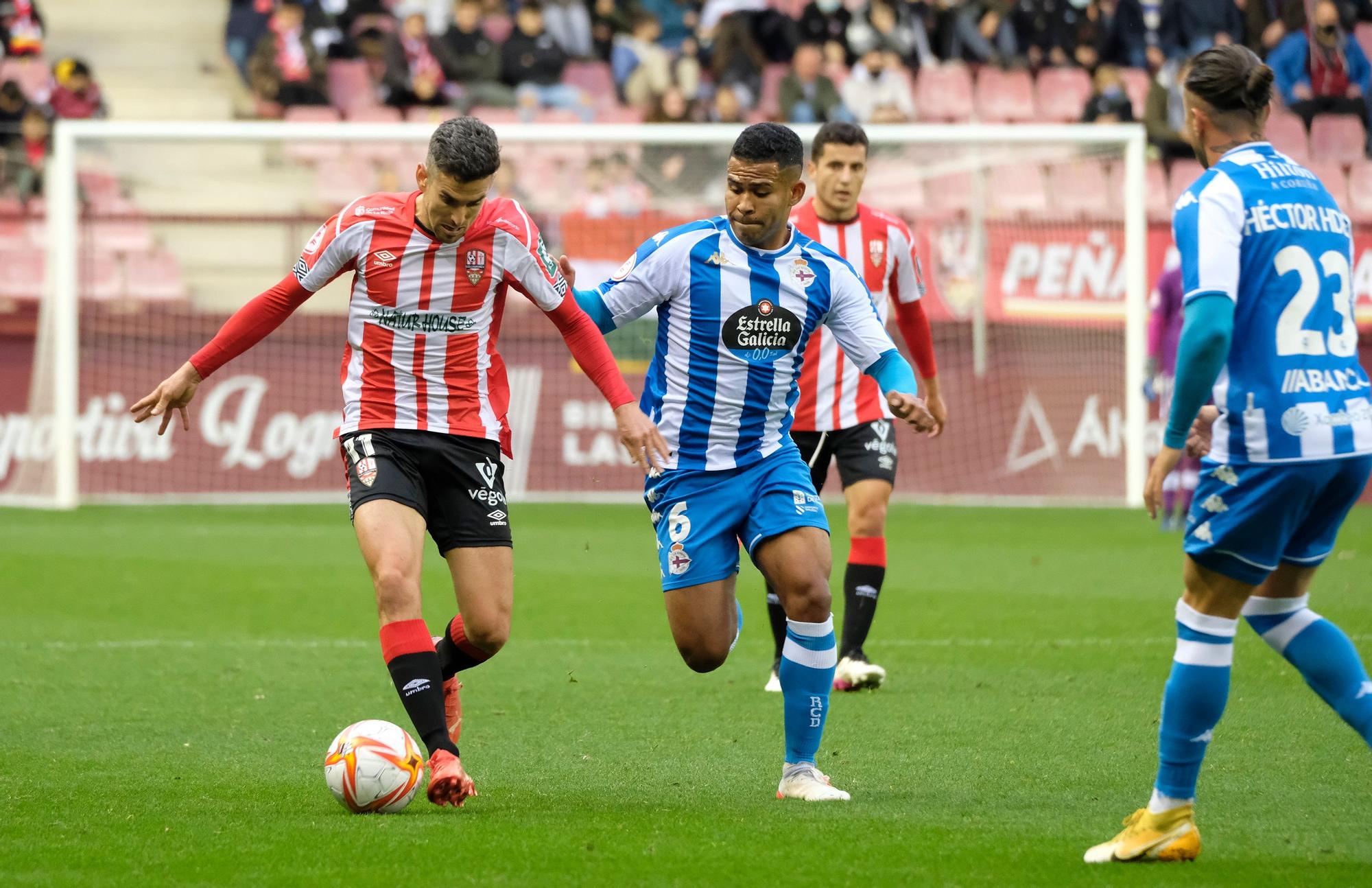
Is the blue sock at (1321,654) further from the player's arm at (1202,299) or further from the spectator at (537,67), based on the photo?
the spectator at (537,67)

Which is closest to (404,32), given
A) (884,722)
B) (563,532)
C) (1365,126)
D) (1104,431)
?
(563,532)

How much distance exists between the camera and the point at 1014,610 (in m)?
9.96

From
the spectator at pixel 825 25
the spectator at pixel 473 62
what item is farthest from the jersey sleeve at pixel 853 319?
the spectator at pixel 825 25

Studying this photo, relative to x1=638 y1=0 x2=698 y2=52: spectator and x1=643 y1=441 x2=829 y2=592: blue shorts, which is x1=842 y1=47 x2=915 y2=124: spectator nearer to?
x1=638 y1=0 x2=698 y2=52: spectator

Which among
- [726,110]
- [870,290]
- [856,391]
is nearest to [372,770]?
[856,391]

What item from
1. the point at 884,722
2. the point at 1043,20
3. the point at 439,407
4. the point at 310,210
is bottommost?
the point at 884,722

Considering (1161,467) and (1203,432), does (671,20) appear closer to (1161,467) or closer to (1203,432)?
(1203,432)

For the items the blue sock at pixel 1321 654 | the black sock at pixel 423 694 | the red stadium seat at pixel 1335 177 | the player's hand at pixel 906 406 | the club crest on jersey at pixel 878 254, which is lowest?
the black sock at pixel 423 694

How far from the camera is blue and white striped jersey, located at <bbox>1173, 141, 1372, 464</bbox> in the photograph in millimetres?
4148

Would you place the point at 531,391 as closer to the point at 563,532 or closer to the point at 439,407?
the point at 563,532

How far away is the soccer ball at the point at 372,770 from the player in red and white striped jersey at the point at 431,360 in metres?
0.38

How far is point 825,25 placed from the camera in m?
19.7

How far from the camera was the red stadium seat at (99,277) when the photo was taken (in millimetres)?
15820

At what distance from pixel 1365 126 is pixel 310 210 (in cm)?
1151
